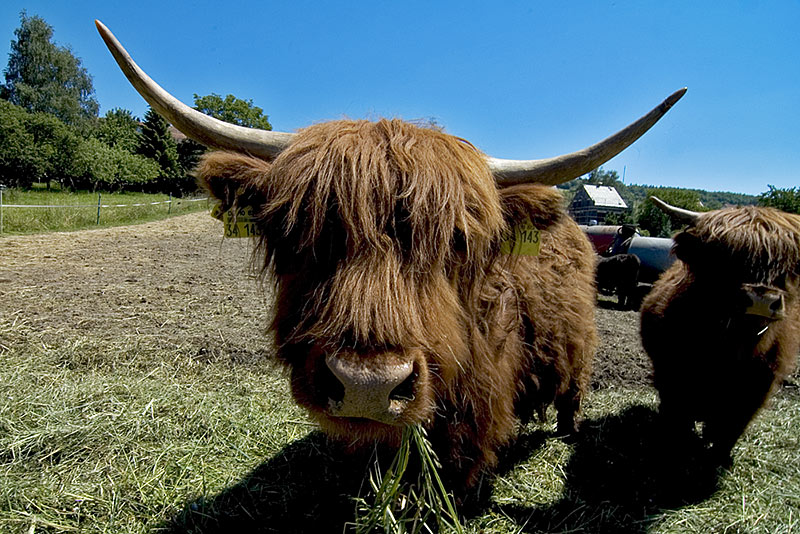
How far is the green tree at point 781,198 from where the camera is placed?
49.0 ft

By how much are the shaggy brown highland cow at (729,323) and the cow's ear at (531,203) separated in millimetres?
1742

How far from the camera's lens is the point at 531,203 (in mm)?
2033

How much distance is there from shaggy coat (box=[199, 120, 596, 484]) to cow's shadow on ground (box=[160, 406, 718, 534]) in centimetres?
67

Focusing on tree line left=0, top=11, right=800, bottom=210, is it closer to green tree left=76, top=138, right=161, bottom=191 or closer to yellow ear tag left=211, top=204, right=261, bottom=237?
green tree left=76, top=138, right=161, bottom=191

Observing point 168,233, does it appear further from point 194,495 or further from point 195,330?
point 194,495

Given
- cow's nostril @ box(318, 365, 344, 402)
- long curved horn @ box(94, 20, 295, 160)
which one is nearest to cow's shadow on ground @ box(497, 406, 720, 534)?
cow's nostril @ box(318, 365, 344, 402)

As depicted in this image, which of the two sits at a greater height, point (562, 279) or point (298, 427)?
point (562, 279)

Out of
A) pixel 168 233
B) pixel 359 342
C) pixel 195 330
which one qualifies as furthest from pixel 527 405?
pixel 168 233

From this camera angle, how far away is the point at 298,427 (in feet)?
11.4

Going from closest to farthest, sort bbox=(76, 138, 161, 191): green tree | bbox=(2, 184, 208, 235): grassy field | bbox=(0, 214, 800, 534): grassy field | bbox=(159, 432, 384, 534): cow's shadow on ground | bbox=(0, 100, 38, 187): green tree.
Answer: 1. bbox=(159, 432, 384, 534): cow's shadow on ground
2. bbox=(0, 214, 800, 534): grassy field
3. bbox=(2, 184, 208, 235): grassy field
4. bbox=(0, 100, 38, 187): green tree
5. bbox=(76, 138, 161, 191): green tree

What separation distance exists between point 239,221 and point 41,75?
66.0 m

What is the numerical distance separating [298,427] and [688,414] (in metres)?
Result: 3.15

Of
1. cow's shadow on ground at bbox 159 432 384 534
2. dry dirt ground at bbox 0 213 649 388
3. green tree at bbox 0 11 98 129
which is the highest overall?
green tree at bbox 0 11 98 129

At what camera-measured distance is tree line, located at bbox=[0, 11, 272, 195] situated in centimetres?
4009
